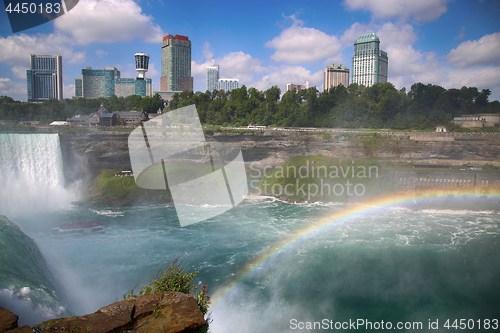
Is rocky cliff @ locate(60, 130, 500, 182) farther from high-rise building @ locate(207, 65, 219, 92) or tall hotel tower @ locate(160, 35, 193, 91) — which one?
high-rise building @ locate(207, 65, 219, 92)

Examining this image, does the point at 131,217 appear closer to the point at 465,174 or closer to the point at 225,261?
the point at 225,261

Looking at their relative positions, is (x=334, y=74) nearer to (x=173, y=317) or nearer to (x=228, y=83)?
(x=228, y=83)

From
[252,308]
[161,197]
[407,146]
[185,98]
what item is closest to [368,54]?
[185,98]

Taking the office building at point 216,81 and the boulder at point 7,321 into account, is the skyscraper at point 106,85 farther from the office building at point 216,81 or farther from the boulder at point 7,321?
the boulder at point 7,321

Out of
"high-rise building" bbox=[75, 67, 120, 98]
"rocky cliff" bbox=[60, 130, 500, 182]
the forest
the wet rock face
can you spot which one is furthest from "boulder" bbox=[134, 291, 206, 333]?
"high-rise building" bbox=[75, 67, 120, 98]

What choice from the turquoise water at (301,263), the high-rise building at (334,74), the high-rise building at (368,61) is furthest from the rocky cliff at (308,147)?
the high-rise building at (334,74)
